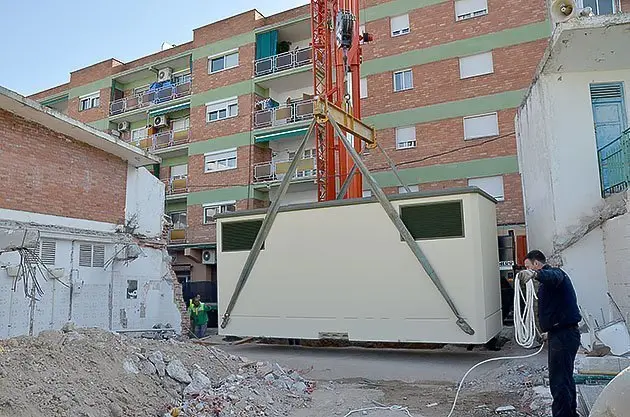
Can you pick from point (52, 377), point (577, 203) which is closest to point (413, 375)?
point (577, 203)

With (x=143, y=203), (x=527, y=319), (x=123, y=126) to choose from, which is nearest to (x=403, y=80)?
(x=143, y=203)

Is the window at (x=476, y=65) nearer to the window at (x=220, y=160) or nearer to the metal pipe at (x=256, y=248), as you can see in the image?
the window at (x=220, y=160)

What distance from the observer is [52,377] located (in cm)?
576

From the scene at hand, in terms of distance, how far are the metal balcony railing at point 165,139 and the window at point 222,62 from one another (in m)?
3.60

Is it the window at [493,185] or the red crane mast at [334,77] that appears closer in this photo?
the red crane mast at [334,77]

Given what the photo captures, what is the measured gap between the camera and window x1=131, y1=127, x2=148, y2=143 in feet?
103

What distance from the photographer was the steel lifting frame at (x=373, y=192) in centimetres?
1014

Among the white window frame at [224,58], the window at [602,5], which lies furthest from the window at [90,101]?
the window at [602,5]

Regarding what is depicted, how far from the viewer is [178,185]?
28.5m

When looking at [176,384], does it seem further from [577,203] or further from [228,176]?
[228,176]

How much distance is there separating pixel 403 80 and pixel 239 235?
1313 centimetres

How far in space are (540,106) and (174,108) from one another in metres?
23.1

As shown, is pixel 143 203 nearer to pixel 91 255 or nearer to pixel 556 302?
pixel 91 255

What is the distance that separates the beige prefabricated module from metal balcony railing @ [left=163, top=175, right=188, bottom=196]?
1655 cm
